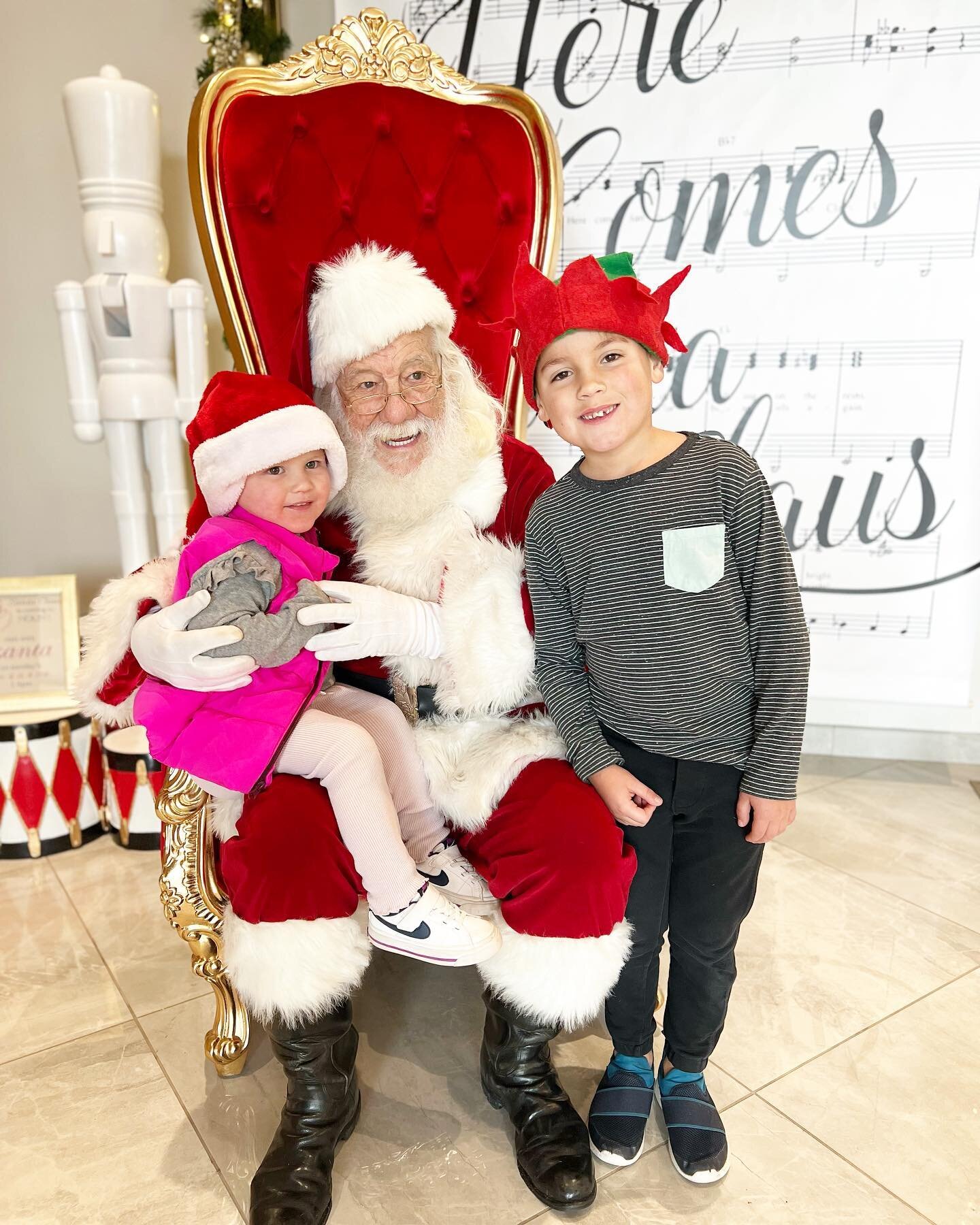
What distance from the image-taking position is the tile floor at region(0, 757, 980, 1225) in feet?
3.98

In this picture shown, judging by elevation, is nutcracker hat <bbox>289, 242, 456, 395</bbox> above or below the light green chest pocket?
above

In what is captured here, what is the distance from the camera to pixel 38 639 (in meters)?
2.23

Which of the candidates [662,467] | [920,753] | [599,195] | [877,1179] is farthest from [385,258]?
[920,753]

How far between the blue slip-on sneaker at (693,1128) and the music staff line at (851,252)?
2090mm

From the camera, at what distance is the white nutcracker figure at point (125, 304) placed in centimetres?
201

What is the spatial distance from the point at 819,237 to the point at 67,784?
2.58 m

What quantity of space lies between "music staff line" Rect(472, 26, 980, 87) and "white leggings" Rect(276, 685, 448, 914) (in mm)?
2038

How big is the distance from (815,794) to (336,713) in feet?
5.72

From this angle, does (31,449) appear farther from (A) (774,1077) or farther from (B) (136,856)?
(A) (774,1077)

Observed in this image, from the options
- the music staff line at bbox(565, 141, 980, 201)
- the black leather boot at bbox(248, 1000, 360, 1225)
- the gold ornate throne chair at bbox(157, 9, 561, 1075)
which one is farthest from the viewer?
the music staff line at bbox(565, 141, 980, 201)

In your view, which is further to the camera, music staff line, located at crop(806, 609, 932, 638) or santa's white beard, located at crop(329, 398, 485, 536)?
music staff line, located at crop(806, 609, 932, 638)

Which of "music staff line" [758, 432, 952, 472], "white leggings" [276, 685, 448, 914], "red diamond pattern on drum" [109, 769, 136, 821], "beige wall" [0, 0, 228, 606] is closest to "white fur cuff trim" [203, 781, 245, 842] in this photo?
"white leggings" [276, 685, 448, 914]

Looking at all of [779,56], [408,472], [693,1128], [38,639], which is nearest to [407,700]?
[408,472]

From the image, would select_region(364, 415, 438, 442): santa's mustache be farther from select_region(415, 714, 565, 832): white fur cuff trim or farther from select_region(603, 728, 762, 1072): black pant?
select_region(603, 728, 762, 1072): black pant
